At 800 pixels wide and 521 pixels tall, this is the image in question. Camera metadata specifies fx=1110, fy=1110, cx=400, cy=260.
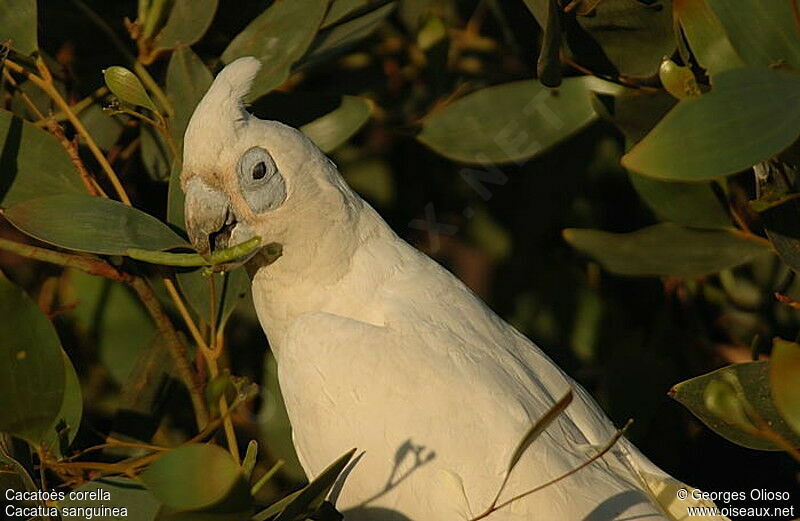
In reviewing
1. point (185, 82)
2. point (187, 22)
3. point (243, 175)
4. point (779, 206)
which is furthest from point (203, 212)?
point (779, 206)

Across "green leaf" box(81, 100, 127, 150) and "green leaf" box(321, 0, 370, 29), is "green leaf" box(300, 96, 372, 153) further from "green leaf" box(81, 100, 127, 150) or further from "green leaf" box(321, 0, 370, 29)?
"green leaf" box(81, 100, 127, 150)

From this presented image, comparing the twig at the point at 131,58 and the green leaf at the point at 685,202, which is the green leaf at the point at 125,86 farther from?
the green leaf at the point at 685,202

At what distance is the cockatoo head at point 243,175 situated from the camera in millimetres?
1767

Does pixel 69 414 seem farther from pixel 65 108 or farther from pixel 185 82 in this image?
pixel 185 82

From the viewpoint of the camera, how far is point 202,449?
1230mm

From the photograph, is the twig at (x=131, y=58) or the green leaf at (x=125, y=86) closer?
the green leaf at (x=125, y=86)

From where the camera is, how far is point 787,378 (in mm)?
1257

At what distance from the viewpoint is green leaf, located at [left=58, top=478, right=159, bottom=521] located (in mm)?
1537

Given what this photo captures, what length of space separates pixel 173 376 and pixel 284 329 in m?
0.25

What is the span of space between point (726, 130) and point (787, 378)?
337mm

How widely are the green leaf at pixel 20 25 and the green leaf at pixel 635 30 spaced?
0.94 metres

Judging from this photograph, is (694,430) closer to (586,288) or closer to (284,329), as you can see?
(586,288)

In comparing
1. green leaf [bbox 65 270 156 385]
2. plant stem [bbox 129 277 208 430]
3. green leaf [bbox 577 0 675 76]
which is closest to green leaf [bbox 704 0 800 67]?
green leaf [bbox 577 0 675 76]

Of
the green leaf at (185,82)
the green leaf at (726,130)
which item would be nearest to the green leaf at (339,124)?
the green leaf at (185,82)
